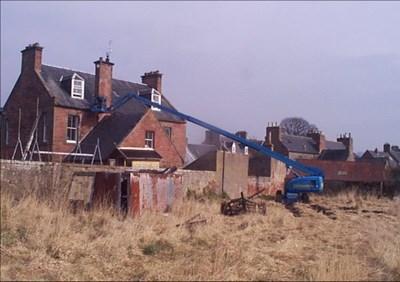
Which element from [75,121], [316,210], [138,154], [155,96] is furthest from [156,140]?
[316,210]

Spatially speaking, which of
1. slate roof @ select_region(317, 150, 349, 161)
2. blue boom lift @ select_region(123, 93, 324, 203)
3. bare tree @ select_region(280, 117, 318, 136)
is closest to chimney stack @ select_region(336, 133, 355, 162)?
slate roof @ select_region(317, 150, 349, 161)

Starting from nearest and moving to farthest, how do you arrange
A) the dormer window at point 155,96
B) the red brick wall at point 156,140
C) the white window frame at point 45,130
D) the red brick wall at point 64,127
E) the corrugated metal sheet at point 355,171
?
the red brick wall at point 156,140, the red brick wall at point 64,127, the white window frame at point 45,130, the corrugated metal sheet at point 355,171, the dormer window at point 155,96

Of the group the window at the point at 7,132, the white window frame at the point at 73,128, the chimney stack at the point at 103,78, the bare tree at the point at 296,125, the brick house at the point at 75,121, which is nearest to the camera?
the brick house at the point at 75,121

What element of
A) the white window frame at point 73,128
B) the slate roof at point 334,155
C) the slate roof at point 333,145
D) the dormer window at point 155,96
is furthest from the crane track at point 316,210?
the slate roof at point 333,145

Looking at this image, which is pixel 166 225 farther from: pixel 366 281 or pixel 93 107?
pixel 93 107

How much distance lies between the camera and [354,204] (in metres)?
30.9

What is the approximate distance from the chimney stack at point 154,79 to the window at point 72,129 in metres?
10.1

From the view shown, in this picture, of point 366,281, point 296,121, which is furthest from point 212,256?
point 296,121

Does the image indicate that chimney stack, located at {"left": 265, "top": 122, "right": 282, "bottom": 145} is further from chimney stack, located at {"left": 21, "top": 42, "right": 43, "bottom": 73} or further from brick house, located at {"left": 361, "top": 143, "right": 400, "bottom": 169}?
chimney stack, located at {"left": 21, "top": 42, "right": 43, "bottom": 73}

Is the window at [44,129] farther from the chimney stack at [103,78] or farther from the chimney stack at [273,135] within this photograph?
the chimney stack at [273,135]

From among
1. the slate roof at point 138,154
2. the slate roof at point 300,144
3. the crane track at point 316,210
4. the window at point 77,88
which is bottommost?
the crane track at point 316,210

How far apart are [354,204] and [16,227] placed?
23.1 meters

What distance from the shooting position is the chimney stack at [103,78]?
117ft

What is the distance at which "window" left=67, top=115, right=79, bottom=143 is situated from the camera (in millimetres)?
34188
